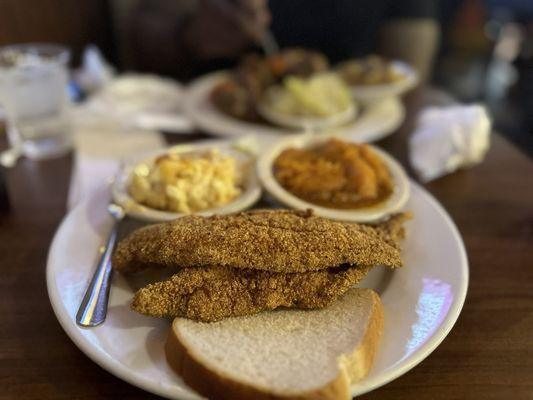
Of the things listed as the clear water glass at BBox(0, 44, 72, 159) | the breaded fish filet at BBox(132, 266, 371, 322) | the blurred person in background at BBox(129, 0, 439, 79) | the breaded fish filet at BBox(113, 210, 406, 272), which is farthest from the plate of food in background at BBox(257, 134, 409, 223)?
the blurred person in background at BBox(129, 0, 439, 79)

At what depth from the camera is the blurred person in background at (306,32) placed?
3.76m

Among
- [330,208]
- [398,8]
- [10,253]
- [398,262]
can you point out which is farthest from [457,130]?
[398,8]

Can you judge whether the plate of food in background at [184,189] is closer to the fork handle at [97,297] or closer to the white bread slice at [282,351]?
the fork handle at [97,297]

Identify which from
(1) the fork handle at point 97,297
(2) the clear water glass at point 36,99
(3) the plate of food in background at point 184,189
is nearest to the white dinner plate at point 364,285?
(1) the fork handle at point 97,297

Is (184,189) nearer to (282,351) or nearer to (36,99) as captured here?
(282,351)

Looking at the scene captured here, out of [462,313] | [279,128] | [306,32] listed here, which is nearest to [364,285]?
[462,313]

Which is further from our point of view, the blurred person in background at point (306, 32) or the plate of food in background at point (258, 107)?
the blurred person in background at point (306, 32)

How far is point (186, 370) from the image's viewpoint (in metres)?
0.99

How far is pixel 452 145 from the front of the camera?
6.72 feet

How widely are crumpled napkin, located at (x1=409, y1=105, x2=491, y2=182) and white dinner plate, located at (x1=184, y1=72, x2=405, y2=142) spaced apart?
29cm

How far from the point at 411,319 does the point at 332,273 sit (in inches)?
8.8

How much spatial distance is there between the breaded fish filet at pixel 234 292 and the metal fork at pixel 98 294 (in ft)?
0.39

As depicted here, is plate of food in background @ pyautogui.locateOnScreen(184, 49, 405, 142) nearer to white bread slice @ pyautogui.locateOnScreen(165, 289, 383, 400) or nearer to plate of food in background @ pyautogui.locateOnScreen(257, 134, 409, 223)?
plate of food in background @ pyautogui.locateOnScreen(257, 134, 409, 223)

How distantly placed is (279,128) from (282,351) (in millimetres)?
1601
